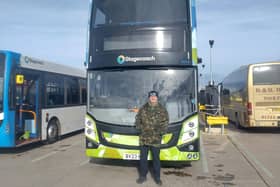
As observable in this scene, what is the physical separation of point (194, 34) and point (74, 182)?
165 inches

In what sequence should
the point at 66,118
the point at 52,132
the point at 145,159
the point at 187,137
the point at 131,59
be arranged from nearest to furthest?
the point at 145,159
the point at 187,137
the point at 131,59
the point at 52,132
the point at 66,118

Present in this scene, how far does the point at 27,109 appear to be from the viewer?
9.58m

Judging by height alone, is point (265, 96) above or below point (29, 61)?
below

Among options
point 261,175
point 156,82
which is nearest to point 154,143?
point 156,82

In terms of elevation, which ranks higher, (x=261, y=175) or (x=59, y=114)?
(x=59, y=114)

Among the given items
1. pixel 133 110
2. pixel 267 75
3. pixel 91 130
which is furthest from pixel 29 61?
pixel 267 75

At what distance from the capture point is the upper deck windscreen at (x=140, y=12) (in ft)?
22.6

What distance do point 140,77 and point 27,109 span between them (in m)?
4.73

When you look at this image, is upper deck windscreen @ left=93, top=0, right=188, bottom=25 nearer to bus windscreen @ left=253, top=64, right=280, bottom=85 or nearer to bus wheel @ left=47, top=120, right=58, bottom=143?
bus wheel @ left=47, top=120, right=58, bottom=143

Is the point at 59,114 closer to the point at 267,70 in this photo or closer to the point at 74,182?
the point at 74,182

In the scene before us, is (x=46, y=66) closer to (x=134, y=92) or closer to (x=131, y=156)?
(x=134, y=92)

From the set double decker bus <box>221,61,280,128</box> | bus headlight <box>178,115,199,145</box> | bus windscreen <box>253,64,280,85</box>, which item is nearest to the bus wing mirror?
bus headlight <box>178,115,199,145</box>

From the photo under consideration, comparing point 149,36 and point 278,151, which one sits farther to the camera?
point 278,151

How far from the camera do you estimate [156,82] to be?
669 cm
